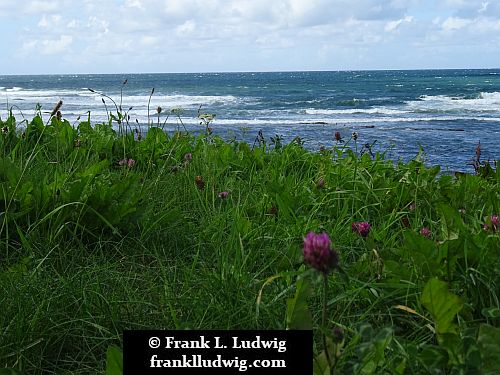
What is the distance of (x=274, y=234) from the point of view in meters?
2.23

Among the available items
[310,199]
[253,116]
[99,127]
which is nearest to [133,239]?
[310,199]

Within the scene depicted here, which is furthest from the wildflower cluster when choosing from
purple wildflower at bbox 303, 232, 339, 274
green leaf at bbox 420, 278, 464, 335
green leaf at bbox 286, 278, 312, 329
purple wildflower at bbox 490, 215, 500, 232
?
purple wildflower at bbox 303, 232, 339, 274

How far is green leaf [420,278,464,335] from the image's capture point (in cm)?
135

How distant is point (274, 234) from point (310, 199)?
51 centimetres

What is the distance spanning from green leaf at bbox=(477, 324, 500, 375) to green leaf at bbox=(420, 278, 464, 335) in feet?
0.30

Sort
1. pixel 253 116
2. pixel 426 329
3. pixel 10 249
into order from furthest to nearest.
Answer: pixel 253 116 < pixel 10 249 < pixel 426 329

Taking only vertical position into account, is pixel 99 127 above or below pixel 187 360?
above

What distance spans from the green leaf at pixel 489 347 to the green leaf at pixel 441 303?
0.30ft

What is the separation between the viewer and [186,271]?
196 centimetres

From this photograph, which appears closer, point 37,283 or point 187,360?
point 187,360

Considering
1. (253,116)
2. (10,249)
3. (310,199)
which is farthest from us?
(253,116)

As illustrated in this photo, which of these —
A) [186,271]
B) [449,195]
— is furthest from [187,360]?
[449,195]

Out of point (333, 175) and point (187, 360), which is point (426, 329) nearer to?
point (187, 360)

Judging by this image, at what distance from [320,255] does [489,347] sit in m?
0.45
